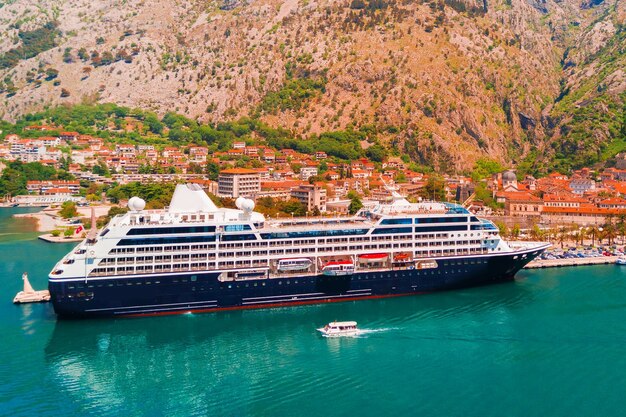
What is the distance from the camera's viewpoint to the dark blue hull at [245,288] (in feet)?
122

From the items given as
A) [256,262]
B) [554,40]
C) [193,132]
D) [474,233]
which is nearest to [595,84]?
[554,40]

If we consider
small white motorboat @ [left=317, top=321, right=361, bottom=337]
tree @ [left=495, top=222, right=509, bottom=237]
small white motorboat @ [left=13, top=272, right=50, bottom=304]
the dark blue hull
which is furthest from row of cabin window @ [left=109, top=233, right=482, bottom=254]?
tree @ [left=495, top=222, right=509, bottom=237]

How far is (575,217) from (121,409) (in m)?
59.2

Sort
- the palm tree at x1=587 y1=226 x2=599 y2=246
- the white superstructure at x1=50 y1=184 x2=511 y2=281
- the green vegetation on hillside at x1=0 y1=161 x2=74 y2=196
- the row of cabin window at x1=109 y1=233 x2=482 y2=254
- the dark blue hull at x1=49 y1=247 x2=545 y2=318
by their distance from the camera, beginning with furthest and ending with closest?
the green vegetation on hillside at x1=0 y1=161 x2=74 y2=196 → the palm tree at x1=587 y1=226 x2=599 y2=246 → the row of cabin window at x1=109 y1=233 x2=482 y2=254 → the white superstructure at x1=50 y1=184 x2=511 y2=281 → the dark blue hull at x1=49 y1=247 x2=545 y2=318

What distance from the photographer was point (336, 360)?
32.7 m

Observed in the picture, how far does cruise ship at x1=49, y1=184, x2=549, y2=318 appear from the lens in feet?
123

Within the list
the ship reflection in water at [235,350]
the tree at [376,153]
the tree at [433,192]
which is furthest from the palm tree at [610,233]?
the tree at [376,153]

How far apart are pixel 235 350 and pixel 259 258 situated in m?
7.29

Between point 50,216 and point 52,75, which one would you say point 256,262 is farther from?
point 52,75

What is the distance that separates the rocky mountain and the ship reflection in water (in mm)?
80603

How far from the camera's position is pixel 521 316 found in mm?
39562

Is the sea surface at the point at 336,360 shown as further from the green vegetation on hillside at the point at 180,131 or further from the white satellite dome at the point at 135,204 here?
the green vegetation on hillside at the point at 180,131

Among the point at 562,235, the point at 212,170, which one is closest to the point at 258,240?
the point at 562,235

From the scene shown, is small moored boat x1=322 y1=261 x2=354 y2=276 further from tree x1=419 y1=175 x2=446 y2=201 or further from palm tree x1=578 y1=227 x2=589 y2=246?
tree x1=419 y1=175 x2=446 y2=201
